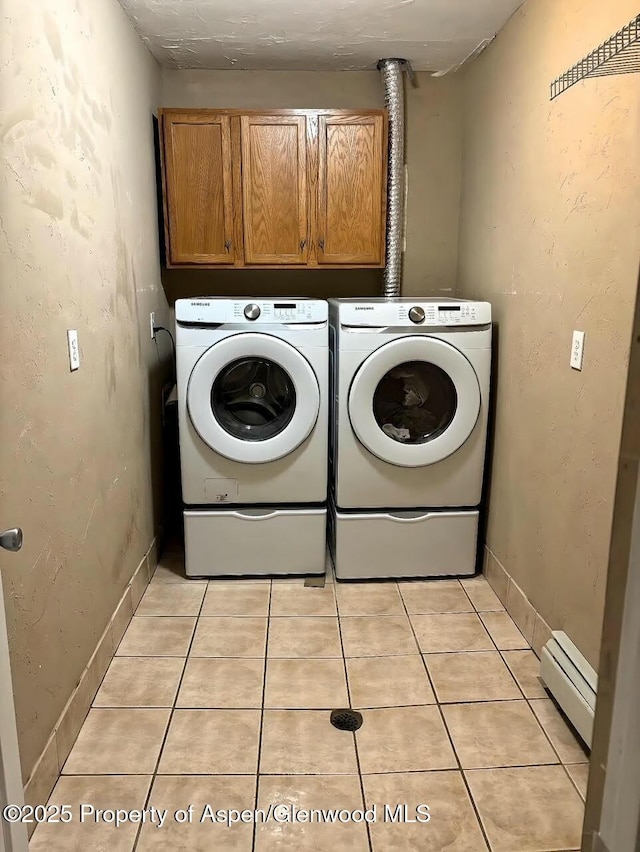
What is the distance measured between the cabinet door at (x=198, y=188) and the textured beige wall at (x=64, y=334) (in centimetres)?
29

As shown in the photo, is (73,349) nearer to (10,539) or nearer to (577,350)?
(10,539)

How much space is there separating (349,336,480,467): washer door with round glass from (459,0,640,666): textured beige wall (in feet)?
0.62

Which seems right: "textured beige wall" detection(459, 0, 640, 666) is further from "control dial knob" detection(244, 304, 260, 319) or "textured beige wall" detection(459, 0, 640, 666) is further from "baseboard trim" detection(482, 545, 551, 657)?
"control dial knob" detection(244, 304, 260, 319)

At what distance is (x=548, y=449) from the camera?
216 centimetres

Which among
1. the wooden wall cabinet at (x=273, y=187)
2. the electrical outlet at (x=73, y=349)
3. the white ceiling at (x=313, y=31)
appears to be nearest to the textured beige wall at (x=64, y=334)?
the electrical outlet at (x=73, y=349)

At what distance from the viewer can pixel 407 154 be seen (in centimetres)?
326

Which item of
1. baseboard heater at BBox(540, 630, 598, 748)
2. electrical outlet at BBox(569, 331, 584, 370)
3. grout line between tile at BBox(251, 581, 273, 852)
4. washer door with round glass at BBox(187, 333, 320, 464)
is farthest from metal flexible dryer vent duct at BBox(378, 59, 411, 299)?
baseboard heater at BBox(540, 630, 598, 748)

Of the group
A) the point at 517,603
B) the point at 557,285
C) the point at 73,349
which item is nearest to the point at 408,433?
the point at 517,603

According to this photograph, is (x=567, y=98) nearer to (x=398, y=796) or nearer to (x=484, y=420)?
(x=484, y=420)

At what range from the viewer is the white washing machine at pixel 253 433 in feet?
8.45

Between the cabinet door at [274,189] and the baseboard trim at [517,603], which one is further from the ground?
the cabinet door at [274,189]

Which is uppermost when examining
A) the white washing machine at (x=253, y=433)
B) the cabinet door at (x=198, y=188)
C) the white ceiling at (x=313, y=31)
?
the white ceiling at (x=313, y=31)

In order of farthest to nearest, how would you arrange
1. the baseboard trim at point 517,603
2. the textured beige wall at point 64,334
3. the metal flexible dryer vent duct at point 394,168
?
1. the metal flexible dryer vent duct at point 394,168
2. the baseboard trim at point 517,603
3. the textured beige wall at point 64,334

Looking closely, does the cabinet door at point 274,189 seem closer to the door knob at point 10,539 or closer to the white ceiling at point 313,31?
the white ceiling at point 313,31
